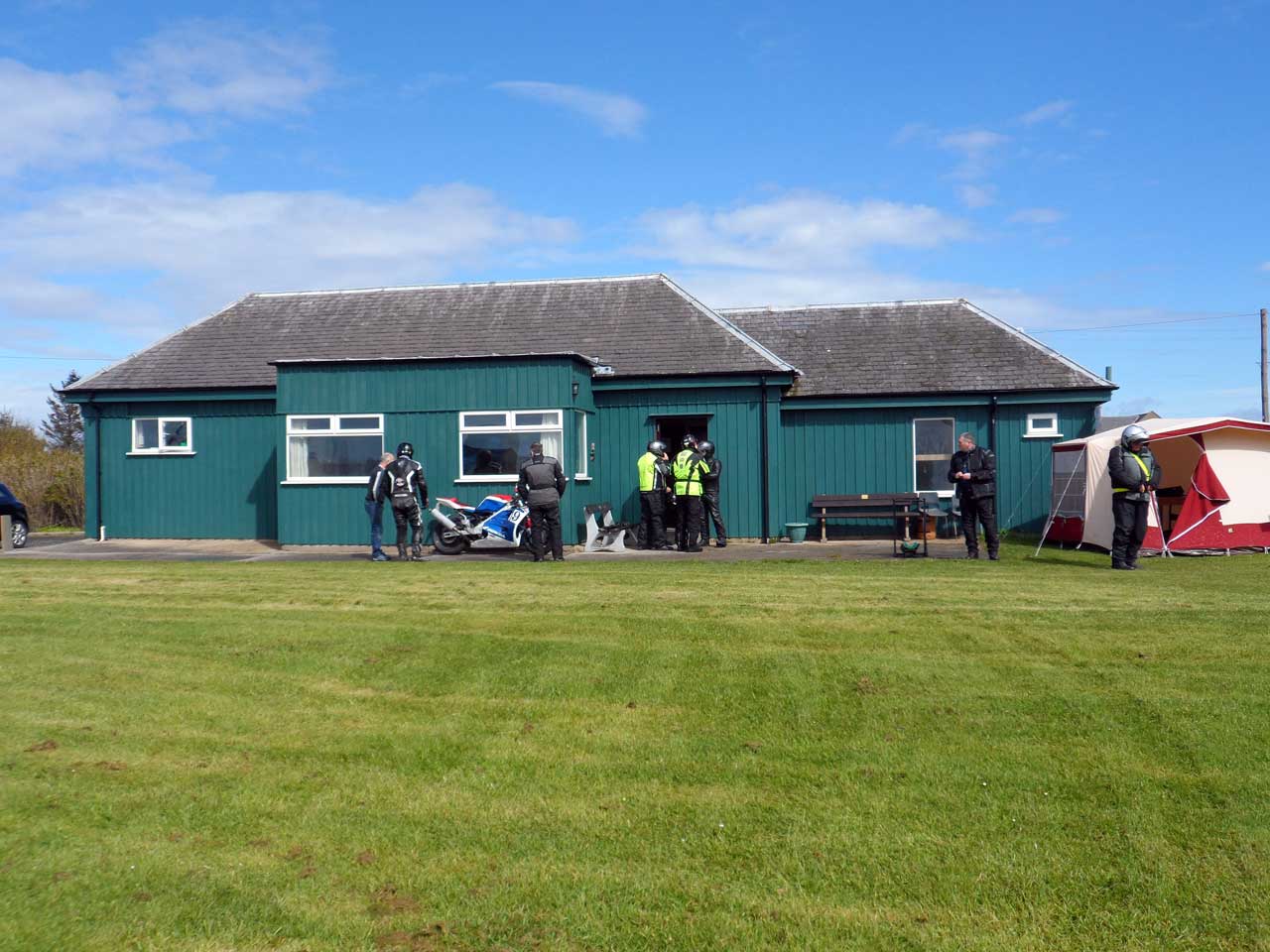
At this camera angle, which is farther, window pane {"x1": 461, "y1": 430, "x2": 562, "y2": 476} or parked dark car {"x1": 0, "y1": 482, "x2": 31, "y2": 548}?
parked dark car {"x1": 0, "y1": 482, "x2": 31, "y2": 548}

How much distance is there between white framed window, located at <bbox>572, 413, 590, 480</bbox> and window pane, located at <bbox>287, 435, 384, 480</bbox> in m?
3.41

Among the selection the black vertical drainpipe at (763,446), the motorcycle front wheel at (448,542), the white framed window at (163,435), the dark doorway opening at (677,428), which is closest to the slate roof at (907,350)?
the black vertical drainpipe at (763,446)

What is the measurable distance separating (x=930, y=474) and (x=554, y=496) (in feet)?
28.8

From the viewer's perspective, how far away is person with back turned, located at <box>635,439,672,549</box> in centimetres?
1841

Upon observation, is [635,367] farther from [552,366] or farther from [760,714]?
[760,714]

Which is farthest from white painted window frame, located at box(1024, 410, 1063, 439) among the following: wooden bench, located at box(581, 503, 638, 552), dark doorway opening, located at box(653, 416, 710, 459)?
wooden bench, located at box(581, 503, 638, 552)

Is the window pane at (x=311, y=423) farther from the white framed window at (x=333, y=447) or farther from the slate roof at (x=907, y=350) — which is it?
the slate roof at (x=907, y=350)

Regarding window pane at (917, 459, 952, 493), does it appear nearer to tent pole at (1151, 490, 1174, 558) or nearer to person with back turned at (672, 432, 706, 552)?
tent pole at (1151, 490, 1174, 558)

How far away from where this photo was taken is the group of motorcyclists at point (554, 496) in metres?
16.5

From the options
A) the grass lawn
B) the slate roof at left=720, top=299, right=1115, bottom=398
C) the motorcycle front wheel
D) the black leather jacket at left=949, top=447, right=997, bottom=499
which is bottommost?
the grass lawn

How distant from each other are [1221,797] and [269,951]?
4.48 metres

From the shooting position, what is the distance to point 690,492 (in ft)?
59.9

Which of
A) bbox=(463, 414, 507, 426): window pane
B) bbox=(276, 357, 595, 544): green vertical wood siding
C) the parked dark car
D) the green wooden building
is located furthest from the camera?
the parked dark car

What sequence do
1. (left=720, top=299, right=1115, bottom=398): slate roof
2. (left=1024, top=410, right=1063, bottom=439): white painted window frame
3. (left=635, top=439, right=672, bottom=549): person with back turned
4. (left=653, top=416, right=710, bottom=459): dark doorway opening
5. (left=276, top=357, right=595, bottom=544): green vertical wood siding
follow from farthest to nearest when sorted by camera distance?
(left=720, top=299, right=1115, bottom=398): slate roof → (left=1024, top=410, right=1063, bottom=439): white painted window frame → (left=653, top=416, right=710, bottom=459): dark doorway opening → (left=276, top=357, right=595, bottom=544): green vertical wood siding → (left=635, top=439, right=672, bottom=549): person with back turned
